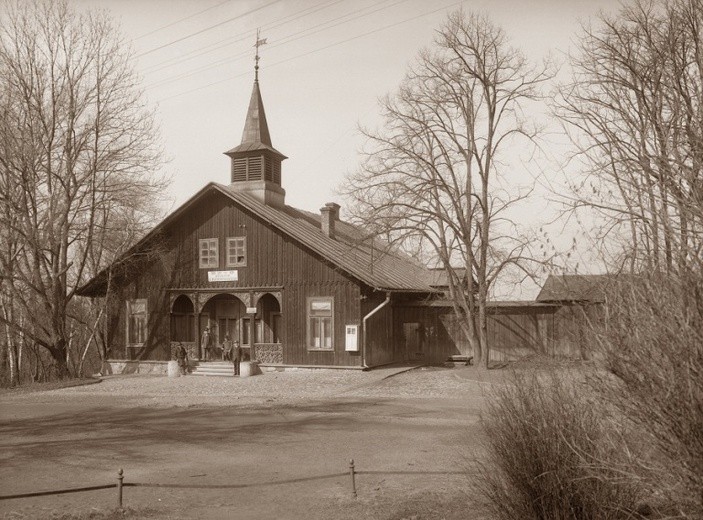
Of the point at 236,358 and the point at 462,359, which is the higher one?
the point at 236,358

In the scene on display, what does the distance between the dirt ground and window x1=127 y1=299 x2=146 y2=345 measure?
632 centimetres

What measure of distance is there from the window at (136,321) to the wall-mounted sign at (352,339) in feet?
34.6

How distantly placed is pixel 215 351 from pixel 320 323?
6.49m

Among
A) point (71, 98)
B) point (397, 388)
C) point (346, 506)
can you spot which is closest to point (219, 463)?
point (346, 506)

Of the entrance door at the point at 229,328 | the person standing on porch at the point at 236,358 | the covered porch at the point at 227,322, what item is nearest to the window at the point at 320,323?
the covered porch at the point at 227,322

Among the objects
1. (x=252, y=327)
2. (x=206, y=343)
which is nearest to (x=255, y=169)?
(x=252, y=327)

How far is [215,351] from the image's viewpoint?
103 ft

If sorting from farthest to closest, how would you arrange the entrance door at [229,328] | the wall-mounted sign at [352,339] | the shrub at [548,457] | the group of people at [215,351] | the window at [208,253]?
1. the entrance door at [229,328]
2. the window at [208,253]
3. the group of people at [215,351]
4. the wall-mounted sign at [352,339]
5. the shrub at [548,457]

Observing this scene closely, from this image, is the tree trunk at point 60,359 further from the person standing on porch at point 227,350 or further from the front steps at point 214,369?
the person standing on porch at point 227,350

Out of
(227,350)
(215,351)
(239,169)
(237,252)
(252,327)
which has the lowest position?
(215,351)

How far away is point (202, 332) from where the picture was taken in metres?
31.5

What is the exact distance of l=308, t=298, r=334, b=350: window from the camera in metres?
27.7

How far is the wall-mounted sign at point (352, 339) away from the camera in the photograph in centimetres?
2691

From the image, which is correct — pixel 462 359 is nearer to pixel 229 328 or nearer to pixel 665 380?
pixel 229 328
